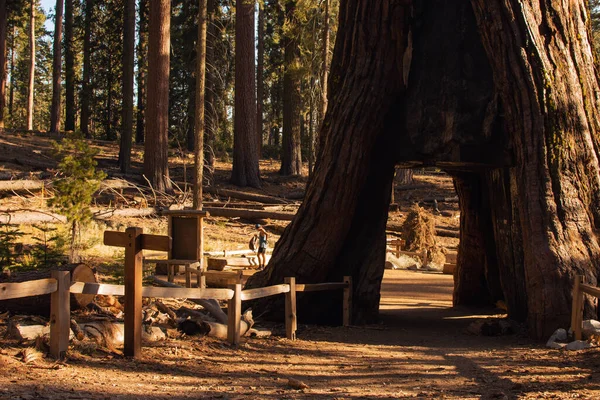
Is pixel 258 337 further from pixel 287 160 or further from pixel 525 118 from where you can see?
pixel 287 160

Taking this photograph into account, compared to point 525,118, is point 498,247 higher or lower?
lower

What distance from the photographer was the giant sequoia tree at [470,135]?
33.9ft

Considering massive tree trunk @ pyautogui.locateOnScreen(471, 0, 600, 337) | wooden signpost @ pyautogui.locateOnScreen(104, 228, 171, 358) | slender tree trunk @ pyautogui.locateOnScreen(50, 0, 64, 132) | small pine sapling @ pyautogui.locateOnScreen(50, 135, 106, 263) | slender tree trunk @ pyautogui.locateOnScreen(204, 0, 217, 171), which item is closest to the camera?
wooden signpost @ pyautogui.locateOnScreen(104, 228, 171, 358)

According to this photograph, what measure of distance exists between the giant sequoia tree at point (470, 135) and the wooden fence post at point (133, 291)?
466cm

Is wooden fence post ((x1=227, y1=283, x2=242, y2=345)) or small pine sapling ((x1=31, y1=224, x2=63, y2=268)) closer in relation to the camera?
wooden fence post ((x1=227, y1=283, x2=242, y2=345))

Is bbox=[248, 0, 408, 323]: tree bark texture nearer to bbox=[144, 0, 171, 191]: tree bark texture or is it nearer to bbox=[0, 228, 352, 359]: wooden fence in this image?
bbox=[0, 228, 352, 359]: wooden fence

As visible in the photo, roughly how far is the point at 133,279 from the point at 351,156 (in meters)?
5.41

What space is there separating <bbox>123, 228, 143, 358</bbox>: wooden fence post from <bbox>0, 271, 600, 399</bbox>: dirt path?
227 mm

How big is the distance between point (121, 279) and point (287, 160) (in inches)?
827

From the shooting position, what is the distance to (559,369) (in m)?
7.87

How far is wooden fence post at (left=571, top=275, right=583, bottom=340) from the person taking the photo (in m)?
9.30

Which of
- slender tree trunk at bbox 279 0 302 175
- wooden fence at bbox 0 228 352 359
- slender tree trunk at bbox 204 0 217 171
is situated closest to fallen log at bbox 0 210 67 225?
slender tree trunk at bbox 204 0 217 171

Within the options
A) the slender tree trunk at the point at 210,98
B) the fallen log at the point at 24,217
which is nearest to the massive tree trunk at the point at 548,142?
the fallen log at the point at 24,217

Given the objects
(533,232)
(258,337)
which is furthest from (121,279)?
(533,232)
